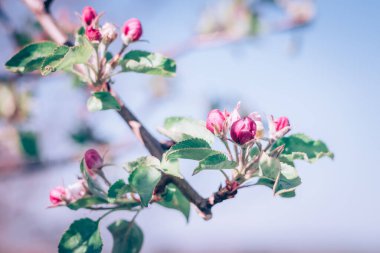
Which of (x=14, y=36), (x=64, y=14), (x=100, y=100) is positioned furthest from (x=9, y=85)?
(x=100, y=100)

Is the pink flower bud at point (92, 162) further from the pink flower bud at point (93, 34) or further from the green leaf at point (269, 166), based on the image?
the green leaf at point (269, 166)

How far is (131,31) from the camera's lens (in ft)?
3.29

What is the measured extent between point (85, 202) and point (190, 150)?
0.33 metres

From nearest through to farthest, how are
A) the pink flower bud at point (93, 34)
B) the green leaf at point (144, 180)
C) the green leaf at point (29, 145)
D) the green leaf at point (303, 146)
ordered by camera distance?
the green leaf at point (144, 180) < the pink flower bud at point (93, 34) < the green leaf at point (303, 146) < the green leaf at point (29, 145)

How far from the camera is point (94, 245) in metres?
0.97

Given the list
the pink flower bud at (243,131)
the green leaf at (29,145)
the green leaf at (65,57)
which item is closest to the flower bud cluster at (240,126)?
the pink flower bud at (243,131)

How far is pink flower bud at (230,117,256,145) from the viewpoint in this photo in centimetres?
79

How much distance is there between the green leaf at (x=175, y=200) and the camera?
971 mm

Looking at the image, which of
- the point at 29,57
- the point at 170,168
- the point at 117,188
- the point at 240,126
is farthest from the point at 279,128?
the point at 29,57

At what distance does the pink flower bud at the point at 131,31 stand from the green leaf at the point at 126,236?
0.49 meters

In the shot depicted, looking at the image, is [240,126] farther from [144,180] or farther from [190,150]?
[144,180]

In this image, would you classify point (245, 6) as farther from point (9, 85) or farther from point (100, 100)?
point (100, 100)

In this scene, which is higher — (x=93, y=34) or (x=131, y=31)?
(x=131, y=31)

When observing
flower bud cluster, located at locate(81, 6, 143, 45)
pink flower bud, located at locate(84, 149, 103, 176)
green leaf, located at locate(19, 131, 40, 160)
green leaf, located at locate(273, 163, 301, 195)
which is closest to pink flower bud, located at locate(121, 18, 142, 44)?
flower bud cluster, located at locate(81, 6, 143, 45)
